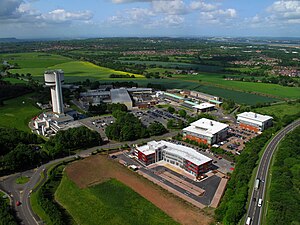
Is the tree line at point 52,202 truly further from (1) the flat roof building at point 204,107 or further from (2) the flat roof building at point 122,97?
(1) the flat roof building at point 204,107

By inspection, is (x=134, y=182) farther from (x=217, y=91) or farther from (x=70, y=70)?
(x=70, y=70)

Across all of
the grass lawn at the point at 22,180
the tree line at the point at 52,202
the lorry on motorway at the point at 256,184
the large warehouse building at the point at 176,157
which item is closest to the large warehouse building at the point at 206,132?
the large warehouse building at the point at 176,157

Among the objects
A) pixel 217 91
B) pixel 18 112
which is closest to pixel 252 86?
pixel 217 91

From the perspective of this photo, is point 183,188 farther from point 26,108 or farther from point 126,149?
point 26,108

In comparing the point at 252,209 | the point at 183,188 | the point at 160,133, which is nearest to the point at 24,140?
the point at 160,133

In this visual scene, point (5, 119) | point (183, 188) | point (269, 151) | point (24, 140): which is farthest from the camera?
point (5, 119)
